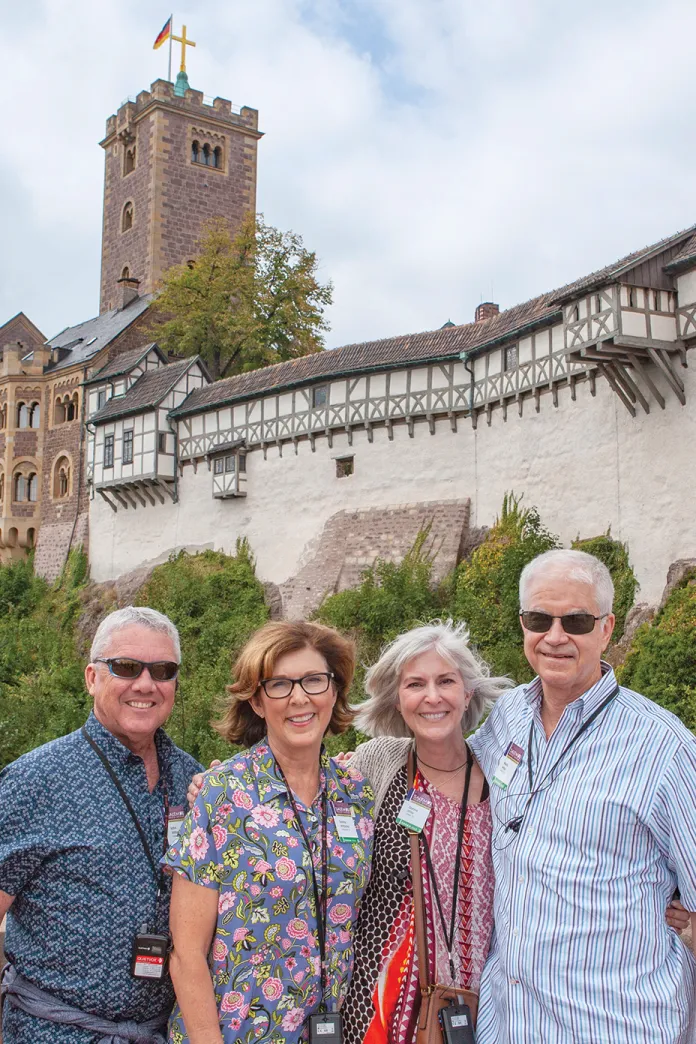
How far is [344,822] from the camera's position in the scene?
10.6ft

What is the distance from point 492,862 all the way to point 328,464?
2032 centimetres

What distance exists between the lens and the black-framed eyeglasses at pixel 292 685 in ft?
10.7

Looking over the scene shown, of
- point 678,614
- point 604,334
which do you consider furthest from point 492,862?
point 604,334

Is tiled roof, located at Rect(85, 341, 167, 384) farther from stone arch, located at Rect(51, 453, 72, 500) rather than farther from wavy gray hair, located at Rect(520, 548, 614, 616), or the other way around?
wavy gray hair, located at Rect(520, 548, 614, 616)

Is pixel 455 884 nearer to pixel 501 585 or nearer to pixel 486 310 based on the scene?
pixel 501 585

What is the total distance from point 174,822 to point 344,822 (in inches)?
22.6

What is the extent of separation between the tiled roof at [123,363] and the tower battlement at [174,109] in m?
10.6

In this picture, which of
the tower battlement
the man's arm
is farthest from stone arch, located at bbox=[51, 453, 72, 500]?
the man's arm

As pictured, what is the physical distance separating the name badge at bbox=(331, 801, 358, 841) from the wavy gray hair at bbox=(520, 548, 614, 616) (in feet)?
3.09

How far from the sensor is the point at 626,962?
2883 mm

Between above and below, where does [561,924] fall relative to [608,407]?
below

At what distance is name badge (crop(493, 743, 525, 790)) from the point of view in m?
3.27

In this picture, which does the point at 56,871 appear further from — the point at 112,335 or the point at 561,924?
the point at 112,335

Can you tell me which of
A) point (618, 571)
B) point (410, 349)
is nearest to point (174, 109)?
point (410, 349)
